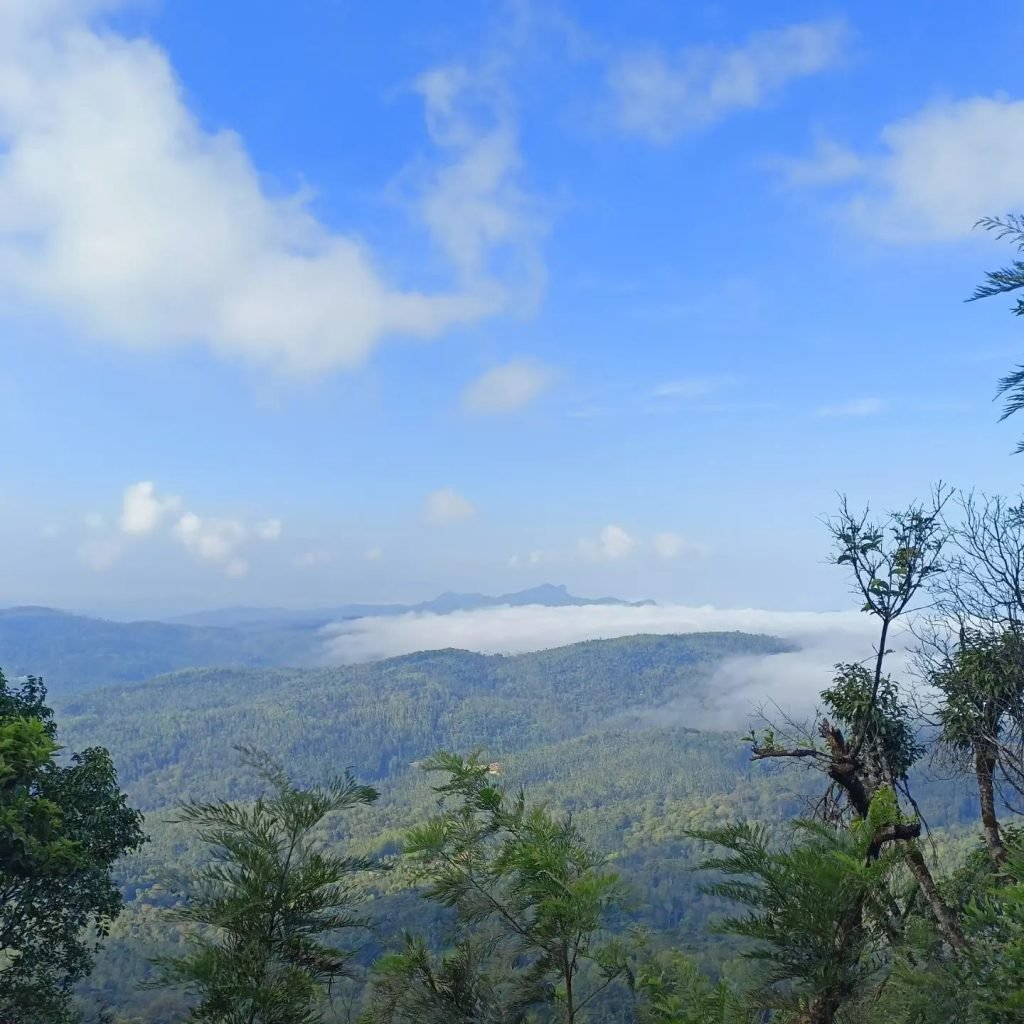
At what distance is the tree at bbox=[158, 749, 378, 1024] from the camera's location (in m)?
7.22

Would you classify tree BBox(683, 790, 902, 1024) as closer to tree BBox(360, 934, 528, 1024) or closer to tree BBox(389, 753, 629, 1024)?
tree BBox(389, 753, 629, 1024)

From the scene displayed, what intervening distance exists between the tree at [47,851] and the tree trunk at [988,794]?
→ 40.9 ft

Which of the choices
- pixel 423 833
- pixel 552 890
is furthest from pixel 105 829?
pixel 552 890

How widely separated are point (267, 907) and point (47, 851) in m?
4.76

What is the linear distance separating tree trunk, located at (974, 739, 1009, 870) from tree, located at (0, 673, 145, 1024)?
12.5 metres

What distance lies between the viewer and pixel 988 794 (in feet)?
32.8

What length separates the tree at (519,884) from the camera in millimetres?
7941

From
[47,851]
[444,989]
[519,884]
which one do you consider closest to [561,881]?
[519,884]

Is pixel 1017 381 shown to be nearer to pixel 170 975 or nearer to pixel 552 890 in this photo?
pixel 552 890

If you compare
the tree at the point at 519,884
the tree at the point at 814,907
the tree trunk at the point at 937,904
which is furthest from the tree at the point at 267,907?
the tree trunk at the point at 937,904

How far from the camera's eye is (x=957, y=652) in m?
11.2

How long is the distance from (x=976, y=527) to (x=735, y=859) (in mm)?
6274

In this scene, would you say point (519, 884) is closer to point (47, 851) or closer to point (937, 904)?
point (937, 904)

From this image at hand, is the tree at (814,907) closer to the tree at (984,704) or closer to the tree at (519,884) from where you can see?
the tree at (519,884)
